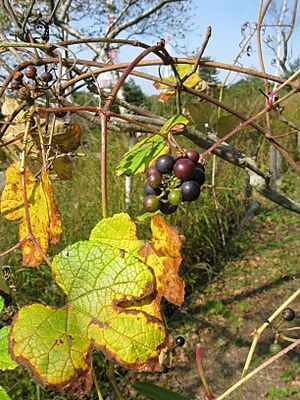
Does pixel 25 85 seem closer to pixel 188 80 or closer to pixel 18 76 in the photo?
pixel 18 76

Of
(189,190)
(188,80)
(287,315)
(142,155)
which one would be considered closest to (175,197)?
(189,190)

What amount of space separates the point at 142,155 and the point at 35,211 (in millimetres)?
156

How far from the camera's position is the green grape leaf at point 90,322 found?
376mm

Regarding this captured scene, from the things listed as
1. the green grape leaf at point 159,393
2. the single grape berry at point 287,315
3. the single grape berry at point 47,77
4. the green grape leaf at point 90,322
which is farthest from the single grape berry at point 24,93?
the single grape berry at point 287,315

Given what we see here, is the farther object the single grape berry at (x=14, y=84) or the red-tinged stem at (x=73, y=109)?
the single grape berry at (x=14, y=84)

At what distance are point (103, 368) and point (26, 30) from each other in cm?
202

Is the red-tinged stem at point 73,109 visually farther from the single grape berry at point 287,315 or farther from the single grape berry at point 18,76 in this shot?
the single grape berry at point 287,315

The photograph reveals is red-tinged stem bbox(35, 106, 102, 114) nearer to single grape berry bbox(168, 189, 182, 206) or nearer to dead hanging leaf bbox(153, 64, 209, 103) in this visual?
single grape berry bbox(168, 189, 182, 206)

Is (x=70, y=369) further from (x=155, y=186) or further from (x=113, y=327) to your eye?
(x=155, y=186)

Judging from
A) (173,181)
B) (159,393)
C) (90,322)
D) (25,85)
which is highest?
(25,85)

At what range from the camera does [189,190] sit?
461mm

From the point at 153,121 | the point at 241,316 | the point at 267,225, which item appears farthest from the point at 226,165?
the point at 153,121

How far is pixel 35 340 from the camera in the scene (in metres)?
0.38

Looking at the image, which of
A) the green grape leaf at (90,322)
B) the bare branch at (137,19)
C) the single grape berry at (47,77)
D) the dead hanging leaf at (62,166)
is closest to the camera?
the green grape leaf at (90,322)
